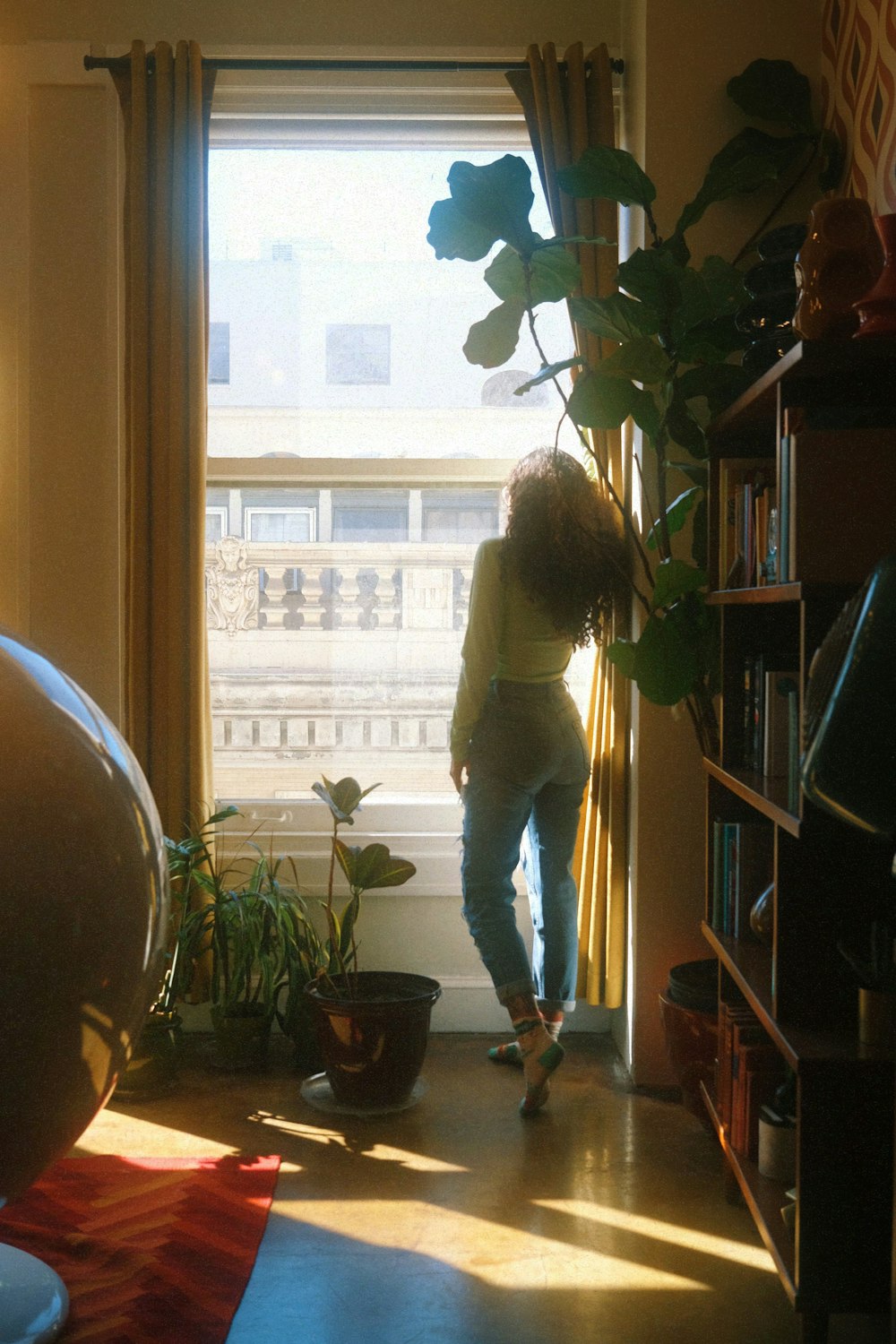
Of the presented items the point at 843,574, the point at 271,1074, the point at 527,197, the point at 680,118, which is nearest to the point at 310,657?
the point at 271,1074

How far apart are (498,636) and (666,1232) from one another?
1.30 m

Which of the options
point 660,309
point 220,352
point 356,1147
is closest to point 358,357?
point 220,352

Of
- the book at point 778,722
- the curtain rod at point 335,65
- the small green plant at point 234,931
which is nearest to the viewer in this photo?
the book at point 778,722

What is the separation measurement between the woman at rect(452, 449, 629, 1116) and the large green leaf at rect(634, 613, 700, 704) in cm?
28

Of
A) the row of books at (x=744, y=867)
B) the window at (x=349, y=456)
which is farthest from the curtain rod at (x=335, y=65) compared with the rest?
the row of books at (x=744, y=867)

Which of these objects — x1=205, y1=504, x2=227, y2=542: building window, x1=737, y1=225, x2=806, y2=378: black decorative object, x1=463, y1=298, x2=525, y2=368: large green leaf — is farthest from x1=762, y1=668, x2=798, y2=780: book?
x1=205, y1=504, x2=227, y2=542: building window

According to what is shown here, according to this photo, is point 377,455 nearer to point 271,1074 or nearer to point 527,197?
point 527,197

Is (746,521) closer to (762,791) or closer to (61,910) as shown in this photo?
(762,791)

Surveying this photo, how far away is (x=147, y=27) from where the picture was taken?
324cm

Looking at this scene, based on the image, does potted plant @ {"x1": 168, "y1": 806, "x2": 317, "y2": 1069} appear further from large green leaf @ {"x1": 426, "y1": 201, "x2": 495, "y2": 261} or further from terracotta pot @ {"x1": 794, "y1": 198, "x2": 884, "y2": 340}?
terracotta pot @ {"x1": 794, "y1": 198, "x2": 884, "y2": 340}

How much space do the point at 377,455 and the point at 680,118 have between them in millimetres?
1187

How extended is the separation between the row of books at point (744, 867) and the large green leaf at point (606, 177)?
54.2 inches

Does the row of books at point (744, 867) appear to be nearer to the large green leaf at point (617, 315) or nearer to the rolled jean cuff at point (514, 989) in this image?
the rolled jean cuff at point (514, 989)

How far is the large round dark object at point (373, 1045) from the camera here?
2.67 m
